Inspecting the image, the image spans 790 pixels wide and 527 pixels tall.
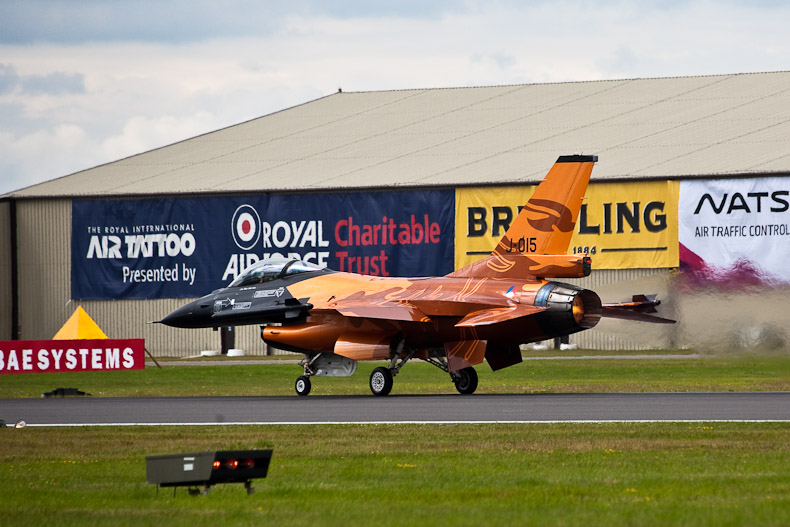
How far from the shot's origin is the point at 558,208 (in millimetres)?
27719

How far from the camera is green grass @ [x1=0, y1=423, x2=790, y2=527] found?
11.5 m

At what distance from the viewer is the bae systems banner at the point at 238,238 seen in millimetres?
55344

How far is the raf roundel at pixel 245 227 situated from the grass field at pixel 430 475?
119ft

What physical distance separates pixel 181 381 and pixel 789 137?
2838cm

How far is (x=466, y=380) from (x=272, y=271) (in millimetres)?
6128

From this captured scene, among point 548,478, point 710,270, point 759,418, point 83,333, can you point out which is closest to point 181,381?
point 83,333

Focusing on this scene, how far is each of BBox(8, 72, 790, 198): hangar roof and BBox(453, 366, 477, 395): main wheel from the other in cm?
2456

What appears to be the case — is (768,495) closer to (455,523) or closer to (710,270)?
(455,523)

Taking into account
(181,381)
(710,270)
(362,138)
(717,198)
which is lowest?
(181,381)

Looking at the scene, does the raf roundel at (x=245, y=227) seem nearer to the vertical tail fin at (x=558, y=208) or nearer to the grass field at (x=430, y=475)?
the vertical tail fin at (x=558, y=208)

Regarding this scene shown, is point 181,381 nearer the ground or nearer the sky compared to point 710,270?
nearer the ground

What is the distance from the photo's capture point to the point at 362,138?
203 feet

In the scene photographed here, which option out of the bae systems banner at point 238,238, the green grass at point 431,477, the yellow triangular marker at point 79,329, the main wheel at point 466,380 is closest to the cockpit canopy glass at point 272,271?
the main wheel at point 466,380

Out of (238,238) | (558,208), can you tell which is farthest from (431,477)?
(238,238)
